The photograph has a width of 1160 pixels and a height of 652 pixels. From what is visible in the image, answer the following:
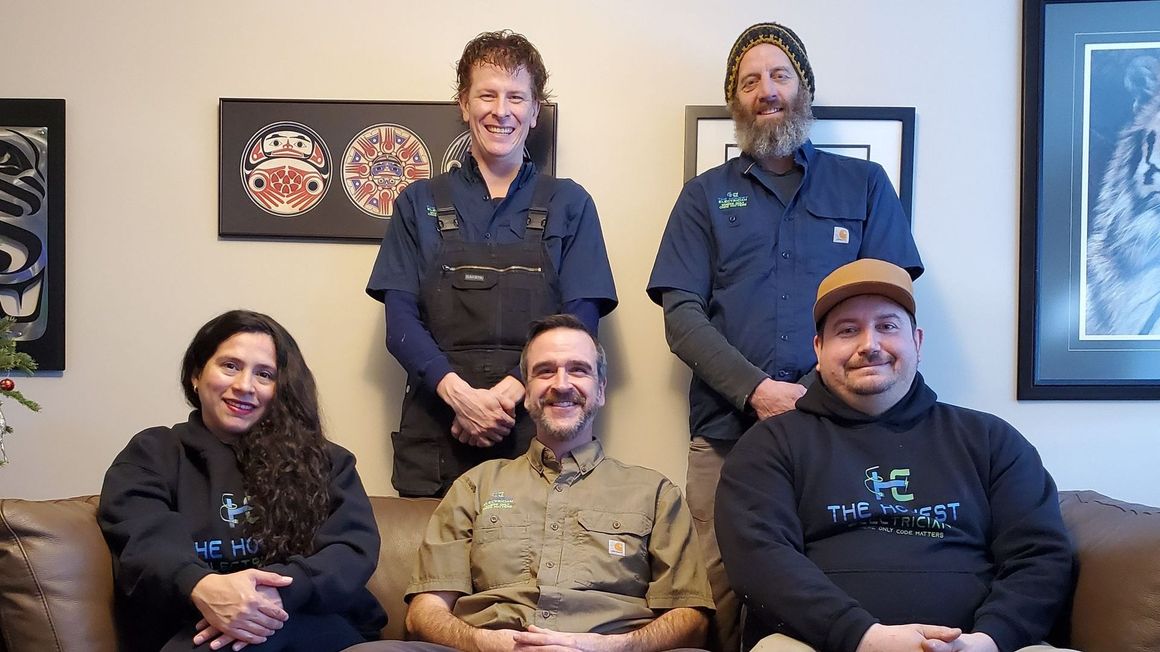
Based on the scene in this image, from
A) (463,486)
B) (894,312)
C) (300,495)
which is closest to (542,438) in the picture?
(463,486)

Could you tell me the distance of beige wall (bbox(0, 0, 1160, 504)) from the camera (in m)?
3.25

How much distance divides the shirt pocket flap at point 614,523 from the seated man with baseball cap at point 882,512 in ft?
0.71

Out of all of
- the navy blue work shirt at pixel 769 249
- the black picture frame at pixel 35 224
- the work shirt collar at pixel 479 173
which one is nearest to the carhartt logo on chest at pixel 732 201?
the navy blue work shirt at pixel 769 249

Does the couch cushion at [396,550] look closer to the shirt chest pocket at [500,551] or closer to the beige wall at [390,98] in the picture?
the shirt chest pocket at [500,551]

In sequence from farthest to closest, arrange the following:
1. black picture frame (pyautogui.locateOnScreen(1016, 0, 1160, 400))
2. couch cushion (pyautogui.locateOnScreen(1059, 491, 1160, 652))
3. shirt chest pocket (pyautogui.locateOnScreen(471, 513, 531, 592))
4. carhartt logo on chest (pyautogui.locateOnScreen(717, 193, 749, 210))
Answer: black picture frame (pyautogui.locateOnScreen(1016, 0, 1160, 400)) < carhartt logo on chest (pyautogui.locateOnScreen(717, 193, 749, 210)) < shirt chest pocket (pyautogui.locateOnScreen(471, 513, 531, 592)) < couch cushion (pyautogui.locateOnScreen(1059, 491, 1160, 652))

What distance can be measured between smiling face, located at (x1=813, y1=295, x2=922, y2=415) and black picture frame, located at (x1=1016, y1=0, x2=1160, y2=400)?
40.7 inches

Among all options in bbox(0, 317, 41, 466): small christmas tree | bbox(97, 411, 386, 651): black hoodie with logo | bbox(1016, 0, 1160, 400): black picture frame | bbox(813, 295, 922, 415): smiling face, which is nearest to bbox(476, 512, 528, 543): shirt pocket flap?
bbox(97, 411, 386, 651): black hoodie with logo

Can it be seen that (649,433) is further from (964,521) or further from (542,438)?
(964,521)

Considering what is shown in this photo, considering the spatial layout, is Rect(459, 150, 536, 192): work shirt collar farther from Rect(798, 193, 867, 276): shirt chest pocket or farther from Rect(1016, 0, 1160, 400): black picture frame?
Rect(1016, 0, 1160, 400): black picture frame

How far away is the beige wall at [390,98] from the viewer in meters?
3.25

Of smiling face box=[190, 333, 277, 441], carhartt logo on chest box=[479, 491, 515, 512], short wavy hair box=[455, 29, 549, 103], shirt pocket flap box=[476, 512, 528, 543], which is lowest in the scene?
shirt pocket flap box=[476, 512, 528, 543]

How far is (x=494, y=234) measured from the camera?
297 cm

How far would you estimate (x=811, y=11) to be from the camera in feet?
10.8

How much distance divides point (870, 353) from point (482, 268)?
1112 mm
